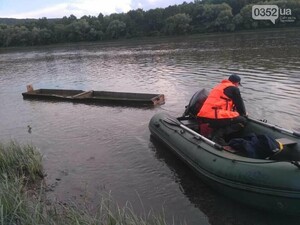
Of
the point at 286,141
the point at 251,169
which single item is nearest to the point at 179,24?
the point at 286,141

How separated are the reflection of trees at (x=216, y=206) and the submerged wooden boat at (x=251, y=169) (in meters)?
0.20

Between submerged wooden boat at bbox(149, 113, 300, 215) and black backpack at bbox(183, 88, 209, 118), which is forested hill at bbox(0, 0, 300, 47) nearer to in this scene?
black backpack at bbox(183, 88, 209, 118)

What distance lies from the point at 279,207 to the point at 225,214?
3.27ft

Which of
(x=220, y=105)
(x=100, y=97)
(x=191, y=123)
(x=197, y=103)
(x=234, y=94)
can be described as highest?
(x=234, y=94)

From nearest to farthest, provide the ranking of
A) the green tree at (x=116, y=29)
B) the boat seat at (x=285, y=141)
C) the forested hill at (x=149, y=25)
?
the boat seat at (x=285, y=141), the forested hill at (x=149, y=25), the green tree at (x=116, y=29)

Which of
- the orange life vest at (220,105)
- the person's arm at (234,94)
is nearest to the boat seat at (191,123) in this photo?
the orange life vest at (220,105)

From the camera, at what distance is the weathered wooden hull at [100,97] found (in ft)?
49.5

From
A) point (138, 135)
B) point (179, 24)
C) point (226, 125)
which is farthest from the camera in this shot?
point (179, 24)

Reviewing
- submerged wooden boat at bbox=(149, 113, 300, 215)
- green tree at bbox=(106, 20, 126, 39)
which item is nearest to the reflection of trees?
submerged wooden boat at bbox=(149, 113, 300, 215)

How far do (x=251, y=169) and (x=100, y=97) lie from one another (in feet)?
37.6

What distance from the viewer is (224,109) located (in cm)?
816

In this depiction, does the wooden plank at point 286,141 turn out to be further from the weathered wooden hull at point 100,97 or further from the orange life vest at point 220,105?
the weathered wooden hull at point 100,97

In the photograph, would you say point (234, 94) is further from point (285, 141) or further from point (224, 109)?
point (285, 141)

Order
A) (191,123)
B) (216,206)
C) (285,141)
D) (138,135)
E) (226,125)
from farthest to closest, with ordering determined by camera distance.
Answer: (138,135) → (191,123) → (226,125) → (285,141) → (216,206)
